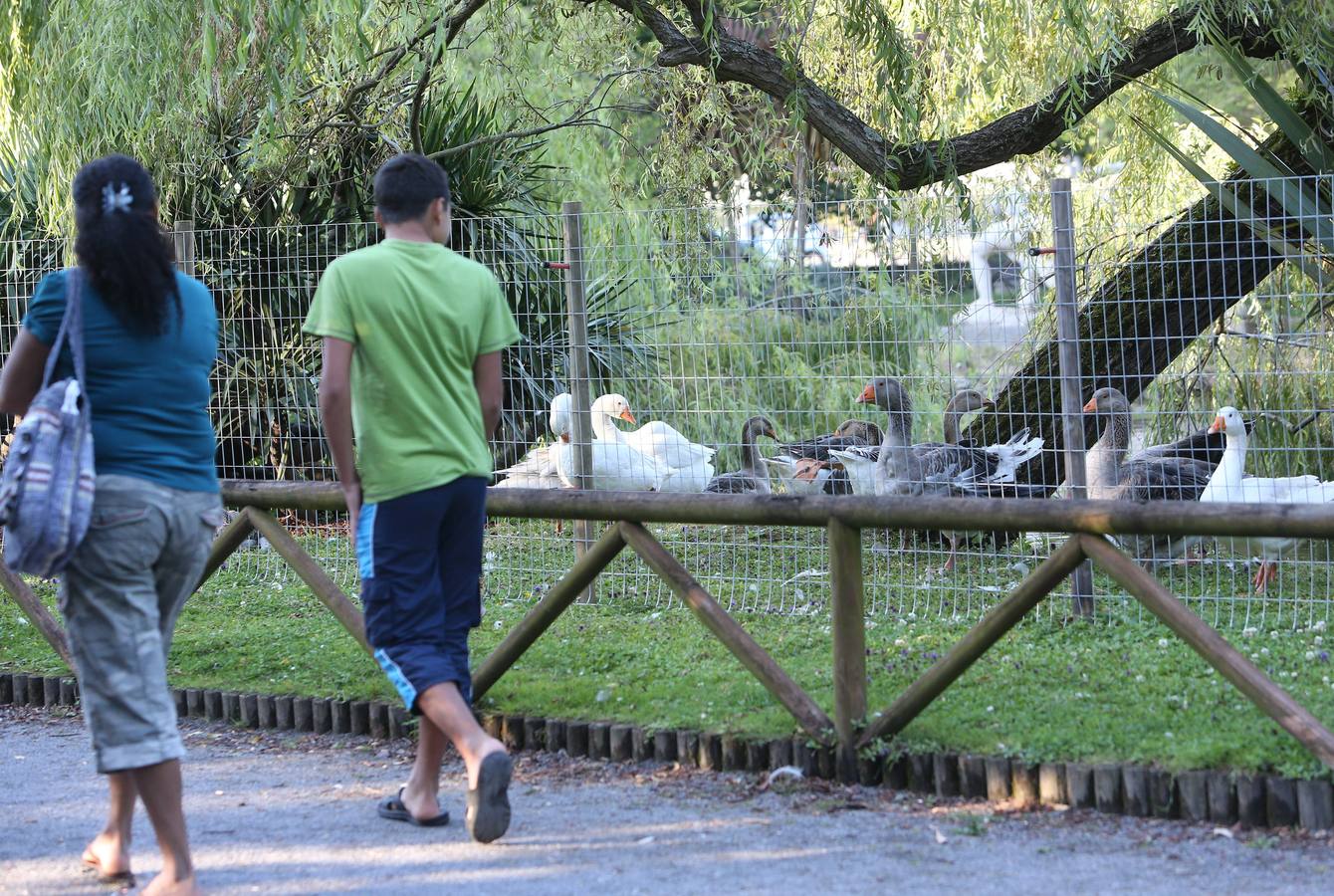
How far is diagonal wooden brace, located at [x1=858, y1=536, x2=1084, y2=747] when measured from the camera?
4.71m

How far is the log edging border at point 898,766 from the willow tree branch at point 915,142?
168 inches

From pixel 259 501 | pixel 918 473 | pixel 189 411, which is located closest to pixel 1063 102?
pixel 918 473

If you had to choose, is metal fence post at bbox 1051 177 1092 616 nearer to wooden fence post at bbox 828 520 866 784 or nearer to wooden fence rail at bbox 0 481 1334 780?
wooden fence rail at bbox 0 481 1334 780

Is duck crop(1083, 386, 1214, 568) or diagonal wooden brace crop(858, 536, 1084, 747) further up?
duck crop(1083, 386, 1214, 568)

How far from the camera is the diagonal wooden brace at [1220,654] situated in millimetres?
4305

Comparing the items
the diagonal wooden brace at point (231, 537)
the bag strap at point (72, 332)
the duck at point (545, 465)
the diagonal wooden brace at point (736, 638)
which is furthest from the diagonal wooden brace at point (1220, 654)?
the duck at point (545, 465)

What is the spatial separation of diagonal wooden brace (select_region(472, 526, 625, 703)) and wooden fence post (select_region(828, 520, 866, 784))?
85 centimetres

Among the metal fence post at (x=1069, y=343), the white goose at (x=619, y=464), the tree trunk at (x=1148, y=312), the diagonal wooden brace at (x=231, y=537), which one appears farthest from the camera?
the white goose at (x=619, y=464)

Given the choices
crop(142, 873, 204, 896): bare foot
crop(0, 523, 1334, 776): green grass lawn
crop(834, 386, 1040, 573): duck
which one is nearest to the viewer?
crop(142, 873, 204, 896): bare foot

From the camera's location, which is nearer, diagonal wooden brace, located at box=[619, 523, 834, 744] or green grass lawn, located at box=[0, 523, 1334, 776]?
green grass lawn, located at box=[0, 523, 1334, 776]

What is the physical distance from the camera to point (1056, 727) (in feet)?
16.4

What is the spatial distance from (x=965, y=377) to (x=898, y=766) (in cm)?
286

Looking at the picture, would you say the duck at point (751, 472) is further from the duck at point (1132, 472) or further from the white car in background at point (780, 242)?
the duck at point (1132, 472)

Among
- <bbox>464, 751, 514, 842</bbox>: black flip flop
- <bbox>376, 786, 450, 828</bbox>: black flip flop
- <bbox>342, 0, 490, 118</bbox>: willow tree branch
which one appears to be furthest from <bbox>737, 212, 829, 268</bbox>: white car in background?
<bbox>464, 751, 514, 842</bbox>: black flip flop
